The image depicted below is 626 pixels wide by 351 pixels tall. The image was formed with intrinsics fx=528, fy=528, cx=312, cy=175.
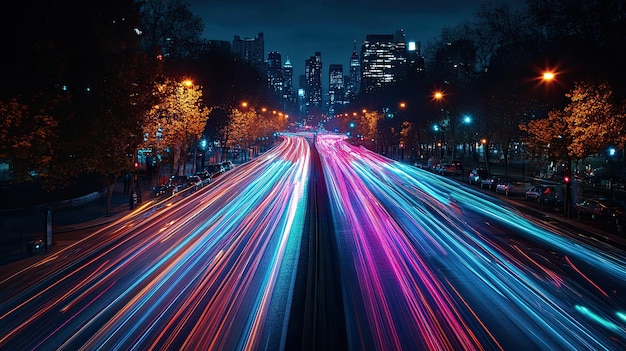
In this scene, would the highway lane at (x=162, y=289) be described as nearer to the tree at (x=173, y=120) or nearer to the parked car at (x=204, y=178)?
the tree at (x=173, y=120)

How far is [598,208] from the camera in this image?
31844 millimetres

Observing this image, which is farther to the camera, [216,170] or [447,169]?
[447,169]

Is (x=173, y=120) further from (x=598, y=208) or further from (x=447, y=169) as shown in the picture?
(x=447, y=169)

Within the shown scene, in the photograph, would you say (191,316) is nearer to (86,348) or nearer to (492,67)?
(86,348)

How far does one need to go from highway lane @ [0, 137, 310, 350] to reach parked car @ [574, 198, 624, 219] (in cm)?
1841

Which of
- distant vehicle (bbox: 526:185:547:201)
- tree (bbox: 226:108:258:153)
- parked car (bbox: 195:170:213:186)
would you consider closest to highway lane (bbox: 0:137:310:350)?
distant vehicle (bbox: 526:185:547:201)

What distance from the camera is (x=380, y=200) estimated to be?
37.6 m

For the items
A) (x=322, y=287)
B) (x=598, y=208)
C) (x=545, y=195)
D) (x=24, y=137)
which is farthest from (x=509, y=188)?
(x=24, y=137)

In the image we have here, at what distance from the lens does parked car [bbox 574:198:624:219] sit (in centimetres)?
3106

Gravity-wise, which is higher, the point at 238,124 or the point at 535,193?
the point at 238,124

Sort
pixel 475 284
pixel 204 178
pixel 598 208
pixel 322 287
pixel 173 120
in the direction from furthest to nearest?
1. pixel 204 178
2. pixel 173 120
3. pixel 598 208
4. pixel 475 284
5. pixel 322 287

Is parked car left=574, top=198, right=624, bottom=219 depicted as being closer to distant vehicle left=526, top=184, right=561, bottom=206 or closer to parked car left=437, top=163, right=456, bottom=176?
distant vehicle left=526, top=184, right=561, bottom=206

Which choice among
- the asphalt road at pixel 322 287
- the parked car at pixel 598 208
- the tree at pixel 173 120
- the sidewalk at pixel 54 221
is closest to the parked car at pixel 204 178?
the tree at pixel 173 120

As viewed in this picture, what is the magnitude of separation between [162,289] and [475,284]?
9409 mm
